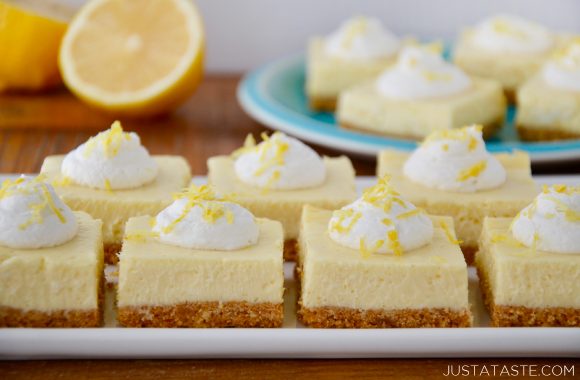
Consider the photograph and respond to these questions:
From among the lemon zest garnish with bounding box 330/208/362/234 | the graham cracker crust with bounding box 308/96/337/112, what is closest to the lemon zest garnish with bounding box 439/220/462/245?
the lemon zest garnish with bounding box 330/208/362/234

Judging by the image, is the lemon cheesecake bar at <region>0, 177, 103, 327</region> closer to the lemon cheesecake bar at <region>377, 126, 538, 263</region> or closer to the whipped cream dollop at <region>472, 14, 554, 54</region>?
the lemon cheesecake bar at <region>377, 126, 538, 263</region>

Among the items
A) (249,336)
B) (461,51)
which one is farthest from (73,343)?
(461,51)

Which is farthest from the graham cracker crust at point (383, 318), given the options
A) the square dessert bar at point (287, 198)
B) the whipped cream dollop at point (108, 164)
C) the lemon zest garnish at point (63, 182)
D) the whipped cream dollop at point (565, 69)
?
the whipped cream dollop at point (565, 69)

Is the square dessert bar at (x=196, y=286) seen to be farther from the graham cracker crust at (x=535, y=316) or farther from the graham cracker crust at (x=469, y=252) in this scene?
the graham cracker crust at (x=469, y=252)

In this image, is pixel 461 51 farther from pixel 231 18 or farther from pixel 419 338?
pixel 419 338

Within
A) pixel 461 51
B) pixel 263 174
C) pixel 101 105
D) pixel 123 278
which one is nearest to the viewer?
pixel 123 278

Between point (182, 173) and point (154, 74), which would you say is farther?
point (154, 74)

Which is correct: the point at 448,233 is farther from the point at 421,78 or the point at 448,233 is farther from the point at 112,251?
the point at 421,78
